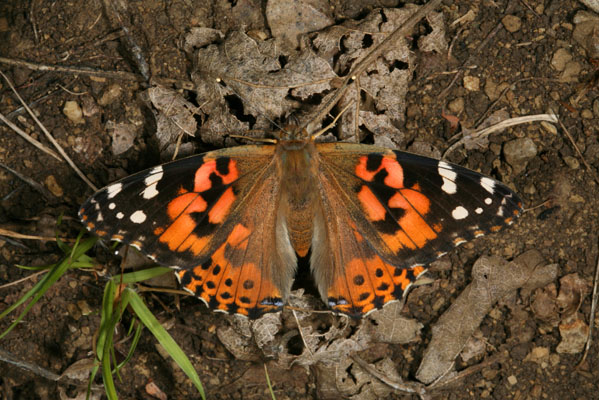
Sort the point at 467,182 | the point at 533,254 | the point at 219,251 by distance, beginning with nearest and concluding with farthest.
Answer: the point at 467,182, the point at 219,251, the point at 533,254

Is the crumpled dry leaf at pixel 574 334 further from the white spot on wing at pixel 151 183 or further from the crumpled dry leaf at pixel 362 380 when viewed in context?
the white spot on wing at pixel 151 183

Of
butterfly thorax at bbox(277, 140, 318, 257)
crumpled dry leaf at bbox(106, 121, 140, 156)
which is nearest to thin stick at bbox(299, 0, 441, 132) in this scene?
butterfly thorax at bbox(277, 140, 318, 257)

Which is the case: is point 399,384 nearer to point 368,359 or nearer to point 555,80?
point 368,359

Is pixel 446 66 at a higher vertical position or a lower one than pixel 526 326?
higher

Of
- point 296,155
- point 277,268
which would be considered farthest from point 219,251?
point 296,155

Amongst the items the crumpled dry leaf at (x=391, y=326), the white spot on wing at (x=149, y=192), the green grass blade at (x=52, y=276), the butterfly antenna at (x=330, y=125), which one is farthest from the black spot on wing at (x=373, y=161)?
the green grass blade at (x=52, y=276)

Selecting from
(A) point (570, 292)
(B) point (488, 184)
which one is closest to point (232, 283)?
(B) point (488, 184)

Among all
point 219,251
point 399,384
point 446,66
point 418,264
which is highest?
point 446,66

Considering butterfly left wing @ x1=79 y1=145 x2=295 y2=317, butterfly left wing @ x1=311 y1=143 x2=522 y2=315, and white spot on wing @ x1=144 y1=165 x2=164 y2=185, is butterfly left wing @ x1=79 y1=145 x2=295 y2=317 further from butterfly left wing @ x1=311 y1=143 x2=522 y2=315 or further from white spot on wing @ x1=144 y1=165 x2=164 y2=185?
butterfly left wing @ x1=311 y1=143 x2=522 y2=315

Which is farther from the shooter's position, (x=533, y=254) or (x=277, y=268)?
(x=533, y=254)

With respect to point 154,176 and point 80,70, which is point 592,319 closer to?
point 154,176
